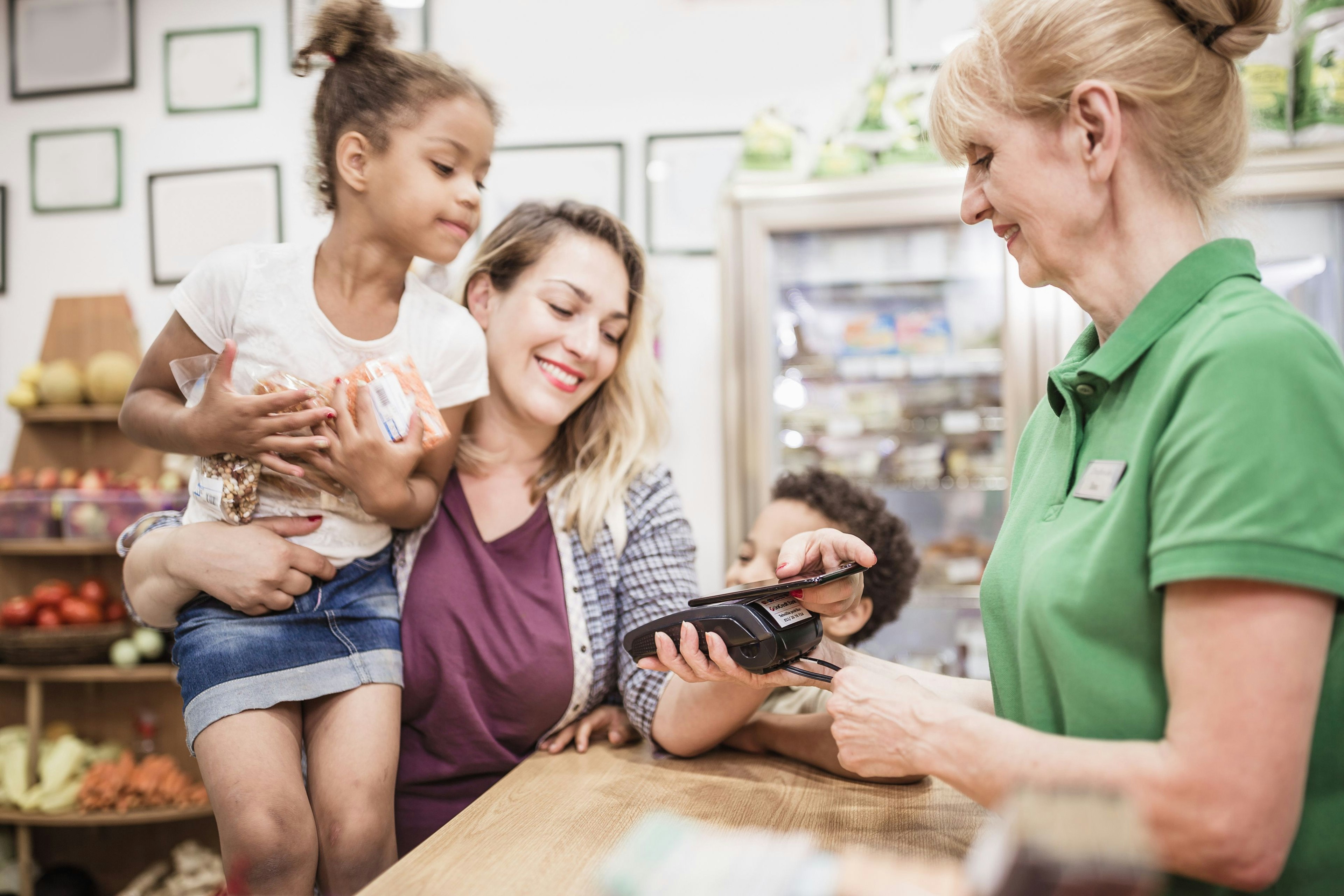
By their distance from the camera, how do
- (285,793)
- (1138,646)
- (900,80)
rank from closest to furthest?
(1138,646), (285,793), (900,80)

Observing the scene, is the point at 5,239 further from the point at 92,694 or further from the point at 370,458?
the point at 370,458

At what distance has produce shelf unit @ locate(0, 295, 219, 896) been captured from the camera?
3.38 meters

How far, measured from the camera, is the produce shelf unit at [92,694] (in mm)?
3381

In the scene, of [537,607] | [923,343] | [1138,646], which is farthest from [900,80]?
[1138,646]

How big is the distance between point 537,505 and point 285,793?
69 cm

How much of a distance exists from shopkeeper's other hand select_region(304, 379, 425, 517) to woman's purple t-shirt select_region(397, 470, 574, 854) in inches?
10.4

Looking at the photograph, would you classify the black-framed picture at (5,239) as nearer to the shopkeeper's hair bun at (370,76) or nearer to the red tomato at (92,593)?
the red tomato at (92,593)

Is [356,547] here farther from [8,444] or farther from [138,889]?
[8,444]

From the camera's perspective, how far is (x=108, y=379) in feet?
11.1

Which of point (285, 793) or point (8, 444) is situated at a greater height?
point (8, 444)

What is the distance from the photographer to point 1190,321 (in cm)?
91

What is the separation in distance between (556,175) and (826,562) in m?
2.76

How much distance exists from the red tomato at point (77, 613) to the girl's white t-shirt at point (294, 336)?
210 cm

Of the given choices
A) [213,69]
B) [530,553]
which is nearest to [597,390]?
[530,553]
